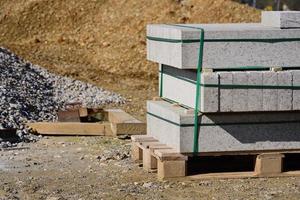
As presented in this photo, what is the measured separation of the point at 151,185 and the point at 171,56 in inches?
51.5

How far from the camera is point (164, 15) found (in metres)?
21.3

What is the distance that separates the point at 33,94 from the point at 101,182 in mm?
6049

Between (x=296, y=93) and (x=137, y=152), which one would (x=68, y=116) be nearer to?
(x=137, y=152)

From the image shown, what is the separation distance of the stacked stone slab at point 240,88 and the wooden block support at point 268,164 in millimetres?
80

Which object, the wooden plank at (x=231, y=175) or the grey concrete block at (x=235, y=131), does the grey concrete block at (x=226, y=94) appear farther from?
the wooden plank at (x=231, y=175)

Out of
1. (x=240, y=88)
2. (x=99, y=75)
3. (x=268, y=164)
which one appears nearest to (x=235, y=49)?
(x=240, y=88)

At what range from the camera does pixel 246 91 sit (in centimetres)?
787

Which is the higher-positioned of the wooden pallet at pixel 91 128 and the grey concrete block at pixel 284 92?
the grey concrete block at pixel 284 92

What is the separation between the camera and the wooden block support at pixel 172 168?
7988 millimetres

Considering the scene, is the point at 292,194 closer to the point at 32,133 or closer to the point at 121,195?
the point at 121,195

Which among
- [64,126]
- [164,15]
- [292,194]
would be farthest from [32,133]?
[164,15]

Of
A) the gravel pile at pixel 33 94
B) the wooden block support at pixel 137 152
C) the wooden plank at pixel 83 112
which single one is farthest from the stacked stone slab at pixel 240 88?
the wooden plank at pixel 83 112

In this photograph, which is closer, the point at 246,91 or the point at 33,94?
the point at 246,91

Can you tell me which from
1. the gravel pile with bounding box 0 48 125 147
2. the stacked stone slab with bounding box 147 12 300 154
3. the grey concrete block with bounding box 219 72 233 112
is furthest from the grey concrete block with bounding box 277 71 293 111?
the gravel pile with bounding box 0 48 125 147
